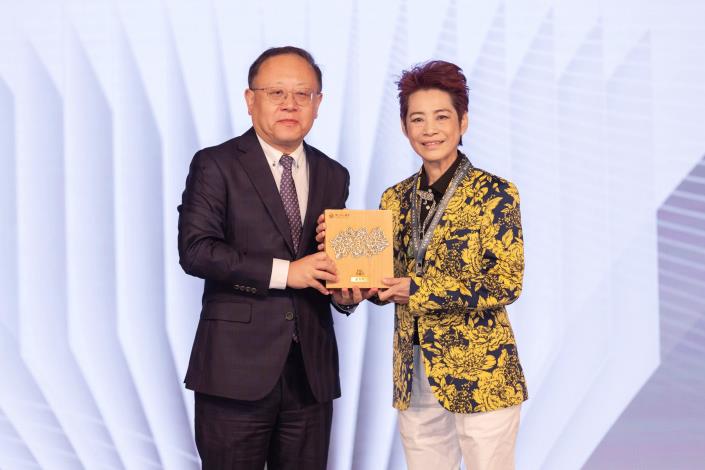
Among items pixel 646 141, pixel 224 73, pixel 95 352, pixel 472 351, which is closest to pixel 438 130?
pixel 472 351

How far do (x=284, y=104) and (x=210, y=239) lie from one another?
46cm

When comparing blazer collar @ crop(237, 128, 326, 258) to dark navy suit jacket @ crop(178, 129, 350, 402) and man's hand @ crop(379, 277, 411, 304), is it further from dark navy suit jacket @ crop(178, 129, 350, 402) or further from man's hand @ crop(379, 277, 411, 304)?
man's hand @ crop(379, 277, 411, 304)

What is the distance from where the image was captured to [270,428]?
228cm

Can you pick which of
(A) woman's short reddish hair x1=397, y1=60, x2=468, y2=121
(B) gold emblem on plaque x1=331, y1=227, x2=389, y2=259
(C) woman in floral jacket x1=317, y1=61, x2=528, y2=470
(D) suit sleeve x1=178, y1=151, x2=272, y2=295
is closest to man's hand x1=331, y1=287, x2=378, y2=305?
(C) woman in floral jacket x1=317, y1=61, x2=528, y2=470

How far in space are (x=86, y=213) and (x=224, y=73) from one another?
770 mm

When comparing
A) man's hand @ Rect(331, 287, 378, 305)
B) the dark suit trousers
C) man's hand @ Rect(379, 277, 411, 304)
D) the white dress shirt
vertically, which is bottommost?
the dark suit trousers

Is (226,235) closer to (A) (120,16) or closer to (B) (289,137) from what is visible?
(B) (289,137)

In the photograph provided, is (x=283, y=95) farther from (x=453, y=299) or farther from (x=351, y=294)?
(x=453, y=299)

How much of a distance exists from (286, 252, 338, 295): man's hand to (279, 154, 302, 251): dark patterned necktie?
116 millimetres

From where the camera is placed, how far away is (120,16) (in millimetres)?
3012

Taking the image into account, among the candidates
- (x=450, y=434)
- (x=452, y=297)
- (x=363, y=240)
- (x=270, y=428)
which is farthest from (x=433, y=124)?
(x=270, y=428)

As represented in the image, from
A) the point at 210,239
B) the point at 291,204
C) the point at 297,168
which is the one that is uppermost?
the point at 297,168

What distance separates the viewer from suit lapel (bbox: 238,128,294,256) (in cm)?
221

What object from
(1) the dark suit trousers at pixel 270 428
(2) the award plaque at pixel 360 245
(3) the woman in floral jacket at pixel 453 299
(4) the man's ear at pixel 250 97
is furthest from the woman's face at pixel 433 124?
(1) the dark suit trousers at pixel 270 428
